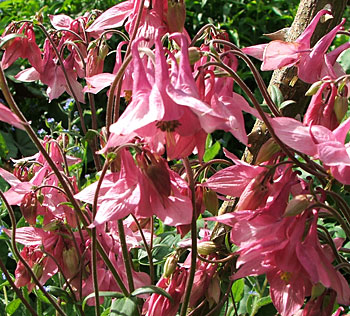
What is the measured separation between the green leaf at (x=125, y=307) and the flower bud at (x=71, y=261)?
21 cm

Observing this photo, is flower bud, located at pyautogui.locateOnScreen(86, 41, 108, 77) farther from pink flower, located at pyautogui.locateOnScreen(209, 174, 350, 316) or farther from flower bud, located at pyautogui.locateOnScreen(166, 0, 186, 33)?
pink flower, located at pyautogui.locateOnScreen(209, 174, 350, 316)

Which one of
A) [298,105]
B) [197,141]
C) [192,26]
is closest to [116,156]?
[197,141]

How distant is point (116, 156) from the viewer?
82 cm

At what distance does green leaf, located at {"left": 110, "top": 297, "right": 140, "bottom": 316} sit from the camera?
87cm

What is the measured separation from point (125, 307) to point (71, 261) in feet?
0.80

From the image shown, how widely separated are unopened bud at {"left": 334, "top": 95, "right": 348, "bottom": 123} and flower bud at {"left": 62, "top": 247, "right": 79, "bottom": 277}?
56 centimetres

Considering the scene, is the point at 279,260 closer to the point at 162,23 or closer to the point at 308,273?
the point at 308,273

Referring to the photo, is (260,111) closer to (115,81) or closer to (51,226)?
(115,81)

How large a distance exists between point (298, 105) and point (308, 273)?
1.69 ft

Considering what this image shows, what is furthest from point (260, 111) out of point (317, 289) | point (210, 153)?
point (210, 153)

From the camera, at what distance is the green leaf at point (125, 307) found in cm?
87

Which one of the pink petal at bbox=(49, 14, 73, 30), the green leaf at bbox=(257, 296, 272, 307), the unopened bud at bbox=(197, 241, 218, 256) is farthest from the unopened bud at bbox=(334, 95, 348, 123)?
the pink petal at bbox=(49, 14, 73, 30)

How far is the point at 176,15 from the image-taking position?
0.84 m

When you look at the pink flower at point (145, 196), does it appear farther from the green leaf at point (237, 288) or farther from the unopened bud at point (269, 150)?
the green leaf at point (237, 288)
